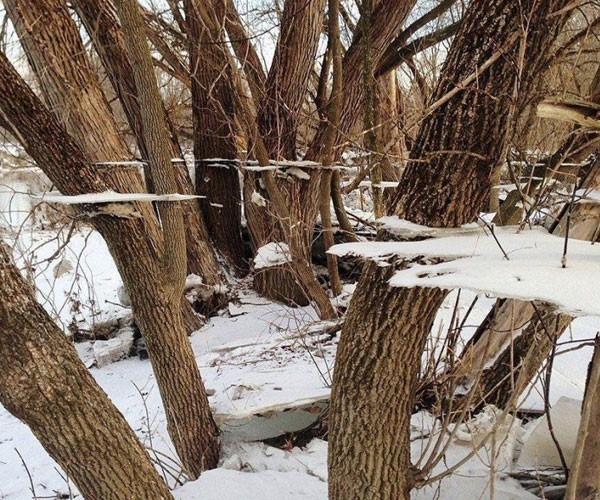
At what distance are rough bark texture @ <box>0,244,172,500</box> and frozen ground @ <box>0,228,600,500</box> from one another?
0.91 meters

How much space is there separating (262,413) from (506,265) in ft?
7.13

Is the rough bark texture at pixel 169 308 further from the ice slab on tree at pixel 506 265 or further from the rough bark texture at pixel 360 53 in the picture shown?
the rough bark texture at pixel 360 53

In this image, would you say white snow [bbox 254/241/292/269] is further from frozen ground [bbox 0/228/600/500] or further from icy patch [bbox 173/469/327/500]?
icy patch [bbox 173/469/327/500]

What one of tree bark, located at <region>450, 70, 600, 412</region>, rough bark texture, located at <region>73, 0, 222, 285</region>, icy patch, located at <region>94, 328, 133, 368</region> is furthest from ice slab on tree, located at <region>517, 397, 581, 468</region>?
icy patch, located at <region>94, 328, 133, 368</region>

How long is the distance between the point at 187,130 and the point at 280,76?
3.52 m

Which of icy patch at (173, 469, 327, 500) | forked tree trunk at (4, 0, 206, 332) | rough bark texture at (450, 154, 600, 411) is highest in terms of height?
forked tree trunk at (4, 0, 206, 332)

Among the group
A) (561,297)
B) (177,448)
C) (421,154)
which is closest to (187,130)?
(177,448)

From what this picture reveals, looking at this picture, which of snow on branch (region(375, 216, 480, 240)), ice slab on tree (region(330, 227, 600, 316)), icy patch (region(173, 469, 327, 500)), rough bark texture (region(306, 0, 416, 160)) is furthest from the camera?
rough bark texture (region(306, 0, 416, 160))

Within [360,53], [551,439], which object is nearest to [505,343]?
[551,439]

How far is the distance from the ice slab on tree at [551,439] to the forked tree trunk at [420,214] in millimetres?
783

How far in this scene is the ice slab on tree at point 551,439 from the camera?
2.18 metres

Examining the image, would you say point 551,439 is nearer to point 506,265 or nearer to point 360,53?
point 506,265

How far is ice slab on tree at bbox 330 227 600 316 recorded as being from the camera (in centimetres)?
106

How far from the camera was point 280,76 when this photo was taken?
4297mm
